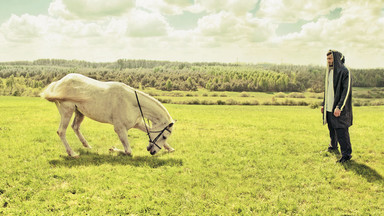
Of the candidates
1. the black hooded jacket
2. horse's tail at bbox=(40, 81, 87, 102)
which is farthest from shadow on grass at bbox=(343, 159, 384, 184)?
horse's tail at bbox=(40, 81, 87, 102)

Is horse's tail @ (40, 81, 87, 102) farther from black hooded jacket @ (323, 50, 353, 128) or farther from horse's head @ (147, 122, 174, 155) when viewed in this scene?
black hooded jacket @ (323, 50, 353, 128)

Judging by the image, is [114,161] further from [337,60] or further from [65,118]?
[337,60]

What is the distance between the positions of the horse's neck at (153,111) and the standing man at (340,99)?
518 centimetres

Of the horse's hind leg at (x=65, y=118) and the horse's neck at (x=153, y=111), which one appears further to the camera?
the horse's neck at (x=153, y=111)

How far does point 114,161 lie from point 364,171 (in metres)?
7.33

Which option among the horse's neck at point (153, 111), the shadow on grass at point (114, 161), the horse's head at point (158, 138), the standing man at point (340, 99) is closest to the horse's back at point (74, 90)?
the horse's neck at point (153, 111)

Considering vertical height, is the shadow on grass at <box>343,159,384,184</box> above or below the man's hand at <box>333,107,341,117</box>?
below

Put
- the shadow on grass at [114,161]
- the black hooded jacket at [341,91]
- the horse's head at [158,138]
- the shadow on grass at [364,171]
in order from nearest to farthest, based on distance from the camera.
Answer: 1. the shadow on grass at [364,171]
2. the shadow on grass at [114,161]
3. the black hooded jacket at [341,91]
4. the horse's head at [158,138]

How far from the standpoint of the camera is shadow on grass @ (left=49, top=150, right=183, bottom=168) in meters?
7.27

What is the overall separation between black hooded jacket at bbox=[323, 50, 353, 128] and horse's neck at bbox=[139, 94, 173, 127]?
17.2ft

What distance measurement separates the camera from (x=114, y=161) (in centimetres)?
755

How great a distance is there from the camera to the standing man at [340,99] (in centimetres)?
745

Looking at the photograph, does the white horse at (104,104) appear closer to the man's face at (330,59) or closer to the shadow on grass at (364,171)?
the man's face at (330,59)

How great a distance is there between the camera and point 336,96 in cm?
765
